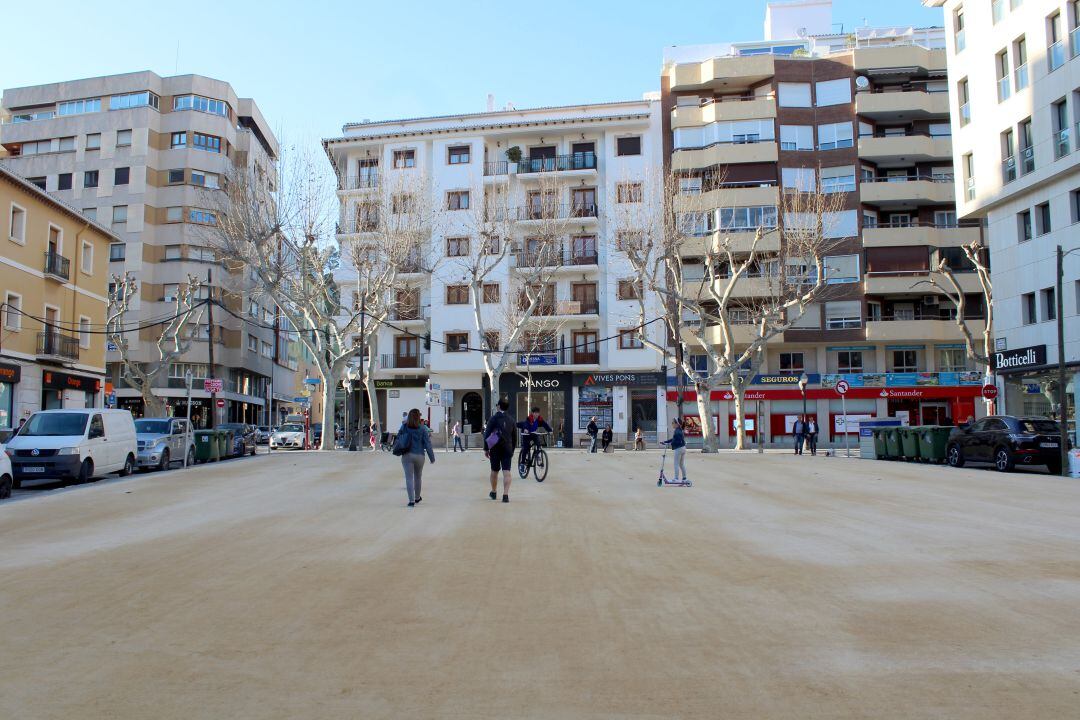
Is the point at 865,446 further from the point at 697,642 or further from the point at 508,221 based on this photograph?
the point at 697,642

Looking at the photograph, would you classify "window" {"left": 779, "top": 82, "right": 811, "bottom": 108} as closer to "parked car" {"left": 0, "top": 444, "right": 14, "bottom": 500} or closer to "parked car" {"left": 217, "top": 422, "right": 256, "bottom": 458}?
"parked car" {"left": 217, "top": 422, "right": 256, "bottom": 458}

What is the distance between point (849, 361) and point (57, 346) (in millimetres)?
40884

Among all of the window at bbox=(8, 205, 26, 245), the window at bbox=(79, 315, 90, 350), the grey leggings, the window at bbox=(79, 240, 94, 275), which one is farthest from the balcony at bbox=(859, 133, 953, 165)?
the grey leggings

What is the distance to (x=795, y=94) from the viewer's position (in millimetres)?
49625

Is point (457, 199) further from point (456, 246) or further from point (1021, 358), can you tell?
point (1021, 358)

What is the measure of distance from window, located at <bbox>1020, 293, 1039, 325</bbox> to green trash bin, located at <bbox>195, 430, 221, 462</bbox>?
98.0 ft

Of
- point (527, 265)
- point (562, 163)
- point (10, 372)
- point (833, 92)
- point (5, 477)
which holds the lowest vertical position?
point (5, 477)

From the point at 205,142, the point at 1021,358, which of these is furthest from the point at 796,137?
the point at 205,142

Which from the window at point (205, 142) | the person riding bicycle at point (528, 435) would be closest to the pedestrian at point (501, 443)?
the person riding bicycle at point (528, 435)

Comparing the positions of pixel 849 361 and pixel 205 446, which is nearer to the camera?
pixel 205 446

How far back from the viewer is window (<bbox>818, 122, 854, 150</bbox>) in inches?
1919

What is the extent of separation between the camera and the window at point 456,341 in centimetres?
5050

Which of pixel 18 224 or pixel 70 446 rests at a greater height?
pixel 18 224

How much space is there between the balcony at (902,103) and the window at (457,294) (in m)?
25.4
